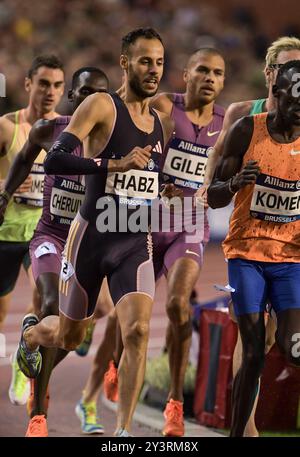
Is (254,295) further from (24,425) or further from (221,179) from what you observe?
(24,425)

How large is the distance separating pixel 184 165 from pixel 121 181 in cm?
167

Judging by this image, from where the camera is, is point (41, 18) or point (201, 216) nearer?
point (201, 216)

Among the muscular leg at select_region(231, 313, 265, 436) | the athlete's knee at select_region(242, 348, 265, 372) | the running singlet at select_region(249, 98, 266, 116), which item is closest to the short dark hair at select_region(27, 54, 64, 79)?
the running singlet at select_region(249, 98, 266, 116)

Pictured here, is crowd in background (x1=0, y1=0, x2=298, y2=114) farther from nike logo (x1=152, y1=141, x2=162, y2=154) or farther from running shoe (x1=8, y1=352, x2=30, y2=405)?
nike logo (x1=152, y1=141, x2=162, y2=154)

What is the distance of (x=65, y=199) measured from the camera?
309 inches

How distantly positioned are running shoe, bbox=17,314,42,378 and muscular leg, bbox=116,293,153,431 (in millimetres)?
933

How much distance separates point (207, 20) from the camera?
22953 millimetres

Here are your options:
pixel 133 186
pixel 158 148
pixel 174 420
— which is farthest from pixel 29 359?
pixel 158 148

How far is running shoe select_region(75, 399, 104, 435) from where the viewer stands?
8305 millimetres

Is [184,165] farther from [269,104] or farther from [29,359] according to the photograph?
[29,359]

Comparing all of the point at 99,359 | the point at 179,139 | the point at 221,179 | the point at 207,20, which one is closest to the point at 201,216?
the point at 179,139

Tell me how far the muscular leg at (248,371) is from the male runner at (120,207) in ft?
1.89

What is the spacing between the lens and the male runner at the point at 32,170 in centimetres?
888

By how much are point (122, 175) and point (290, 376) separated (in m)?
2.32
